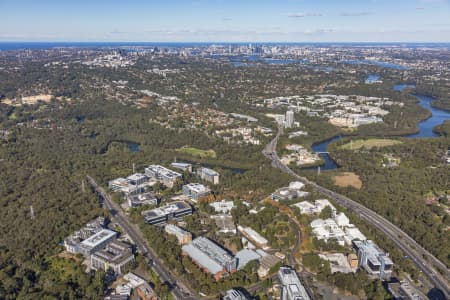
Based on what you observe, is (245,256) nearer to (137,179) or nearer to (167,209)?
(167,209)

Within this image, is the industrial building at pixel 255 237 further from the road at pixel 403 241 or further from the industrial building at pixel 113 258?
the road at pixel 403 241

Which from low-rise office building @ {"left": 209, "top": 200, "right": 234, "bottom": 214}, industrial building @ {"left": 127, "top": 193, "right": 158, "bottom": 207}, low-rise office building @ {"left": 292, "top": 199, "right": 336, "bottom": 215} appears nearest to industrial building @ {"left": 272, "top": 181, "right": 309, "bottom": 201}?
low-rise office building @ {"left": 292, "top": 199, "right": 336, "bottom": 215}

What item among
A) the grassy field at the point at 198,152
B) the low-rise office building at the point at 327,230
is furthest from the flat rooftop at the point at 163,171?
the low-rise office building at the point at 327,230

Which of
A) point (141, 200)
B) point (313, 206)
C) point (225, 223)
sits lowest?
point (225, 223)

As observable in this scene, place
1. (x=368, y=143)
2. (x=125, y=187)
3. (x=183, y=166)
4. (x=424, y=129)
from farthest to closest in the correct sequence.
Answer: (x=424, y=129), (x=368, y=143), (x=183, y=166), (x=125, y=187)

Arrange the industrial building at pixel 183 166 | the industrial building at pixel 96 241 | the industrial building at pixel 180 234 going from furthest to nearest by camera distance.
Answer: the industrial building at pixel 183 166, the industrial building at pixel 180 234, the industrial building at pixel 96 241

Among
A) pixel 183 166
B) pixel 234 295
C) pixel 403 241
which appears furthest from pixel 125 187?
pixel 403 241

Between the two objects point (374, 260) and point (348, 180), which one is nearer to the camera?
point (374, 260)

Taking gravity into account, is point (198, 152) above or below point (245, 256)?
below
